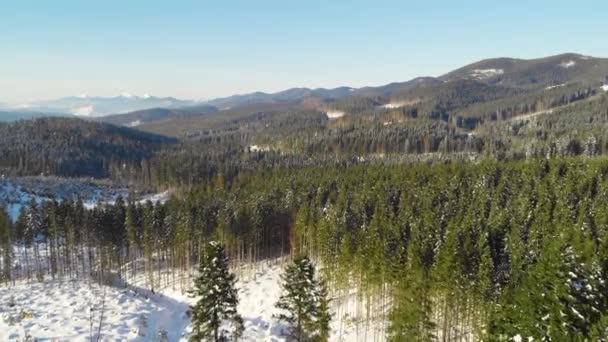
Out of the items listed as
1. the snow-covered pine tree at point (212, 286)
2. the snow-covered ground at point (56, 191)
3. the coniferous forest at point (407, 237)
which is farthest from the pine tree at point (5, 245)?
the snow-covered pine tree at point (212, 286)

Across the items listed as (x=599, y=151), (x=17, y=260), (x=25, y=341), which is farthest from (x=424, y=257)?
(x=599, y=151)

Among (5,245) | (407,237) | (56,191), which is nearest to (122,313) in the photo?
(5,245)

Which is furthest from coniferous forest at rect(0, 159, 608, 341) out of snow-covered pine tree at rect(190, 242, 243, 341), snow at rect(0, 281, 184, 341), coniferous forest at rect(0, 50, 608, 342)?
snow-covered pine tree at rect(190, 242, 243, 341)

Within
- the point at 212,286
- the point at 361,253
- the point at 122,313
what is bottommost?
the point at 122,313

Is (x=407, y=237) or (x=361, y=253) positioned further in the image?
(x=407, y=237)

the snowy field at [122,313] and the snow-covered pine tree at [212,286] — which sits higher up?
the snow-covered pine tree at [212,286]

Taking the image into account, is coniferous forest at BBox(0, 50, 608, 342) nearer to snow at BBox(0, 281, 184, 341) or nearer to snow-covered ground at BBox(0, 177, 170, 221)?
snow at BBox(0, 281, 184, 341)

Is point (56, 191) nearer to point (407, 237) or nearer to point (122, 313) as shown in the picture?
point (122, 313)

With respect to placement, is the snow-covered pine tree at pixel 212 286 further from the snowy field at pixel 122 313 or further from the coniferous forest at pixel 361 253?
the snowy field at pixel 122 313
